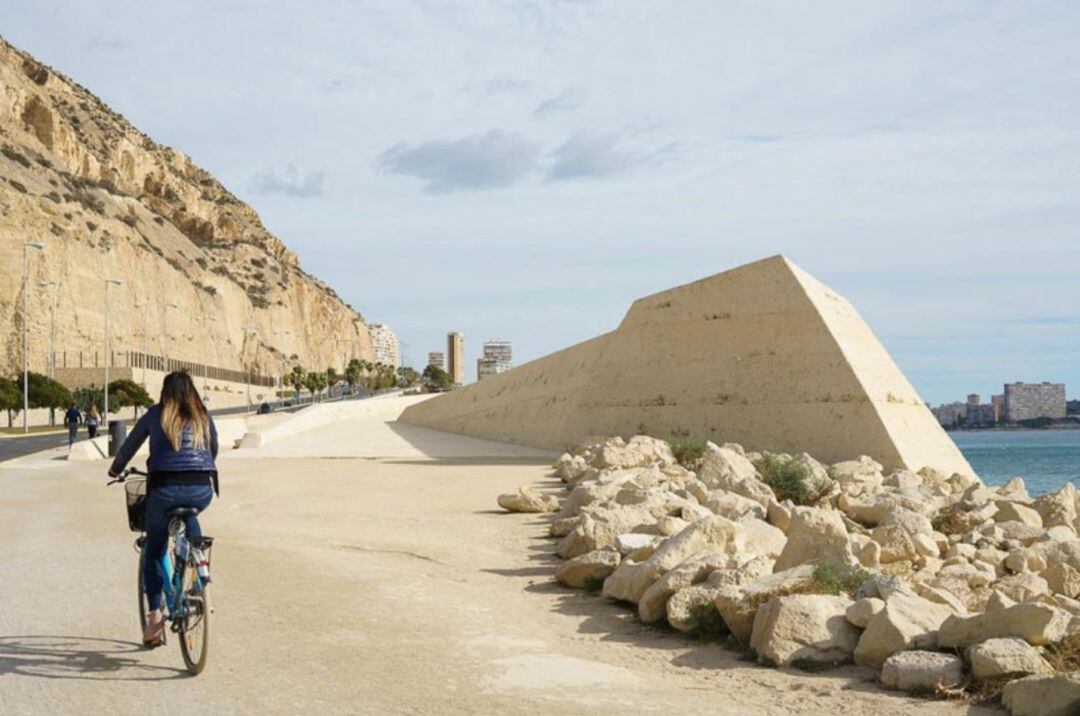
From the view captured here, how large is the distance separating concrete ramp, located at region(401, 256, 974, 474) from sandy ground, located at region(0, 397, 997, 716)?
10.0 metres

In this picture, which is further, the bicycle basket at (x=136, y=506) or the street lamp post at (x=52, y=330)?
the street lamp post at (x=52, y=330)

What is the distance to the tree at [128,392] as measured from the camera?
7138cm

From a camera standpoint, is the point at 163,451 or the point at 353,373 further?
the point at 353,373

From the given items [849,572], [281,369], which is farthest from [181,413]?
[281,369]

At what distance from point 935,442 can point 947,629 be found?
18766mm

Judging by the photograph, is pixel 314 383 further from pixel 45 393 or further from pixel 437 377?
pixel 437 377

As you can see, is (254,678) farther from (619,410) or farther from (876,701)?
(619,410)

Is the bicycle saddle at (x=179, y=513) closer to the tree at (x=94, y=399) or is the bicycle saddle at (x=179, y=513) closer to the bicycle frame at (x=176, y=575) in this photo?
the bicycle frame at (x=176, y=575)

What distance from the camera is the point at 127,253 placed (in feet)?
289

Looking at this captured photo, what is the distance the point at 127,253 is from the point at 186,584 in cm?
8748

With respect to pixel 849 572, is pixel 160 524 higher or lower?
higher

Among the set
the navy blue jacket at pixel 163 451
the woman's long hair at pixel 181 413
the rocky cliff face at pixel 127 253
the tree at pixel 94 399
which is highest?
the rocky cliff face at pixel 127 253

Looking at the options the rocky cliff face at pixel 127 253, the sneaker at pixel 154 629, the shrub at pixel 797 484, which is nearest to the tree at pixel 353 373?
the rocky cliff face at pixel 127 253

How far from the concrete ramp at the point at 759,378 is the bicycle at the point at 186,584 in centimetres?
1770
